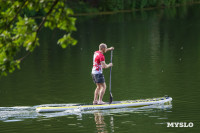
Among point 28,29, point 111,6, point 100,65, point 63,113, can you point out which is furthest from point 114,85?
point 111,6

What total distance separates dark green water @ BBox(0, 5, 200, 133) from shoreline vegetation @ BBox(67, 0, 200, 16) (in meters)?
45.7

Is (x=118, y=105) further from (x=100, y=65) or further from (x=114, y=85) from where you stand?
→ (x=114, y=85)

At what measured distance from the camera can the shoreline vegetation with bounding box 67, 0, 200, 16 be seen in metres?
91.4

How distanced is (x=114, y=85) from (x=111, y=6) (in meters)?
70.4

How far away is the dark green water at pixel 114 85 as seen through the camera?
53.9ft

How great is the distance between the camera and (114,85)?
2359 centimetres

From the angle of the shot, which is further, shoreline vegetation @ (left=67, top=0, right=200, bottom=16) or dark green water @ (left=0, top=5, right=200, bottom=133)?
shoreline vegetation @ (left=67, top=0, right=200, bottom=16)

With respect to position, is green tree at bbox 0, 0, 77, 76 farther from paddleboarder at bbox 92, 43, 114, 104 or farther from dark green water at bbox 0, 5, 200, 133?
paddleboarder at bbox 92, 43, 114, 104

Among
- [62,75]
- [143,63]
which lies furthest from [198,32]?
[62,75]

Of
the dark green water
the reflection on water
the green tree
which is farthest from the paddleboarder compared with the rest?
the green tree

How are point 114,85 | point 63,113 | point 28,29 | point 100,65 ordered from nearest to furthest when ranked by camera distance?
point 28,29
point 63,113
point 100,65
point 114,85

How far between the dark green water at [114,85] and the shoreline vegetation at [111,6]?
45696mm

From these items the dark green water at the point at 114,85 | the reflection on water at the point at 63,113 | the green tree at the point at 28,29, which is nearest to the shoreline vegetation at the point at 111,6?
the dark green water at the point at 114,85

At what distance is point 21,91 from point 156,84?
5803 millimetres
